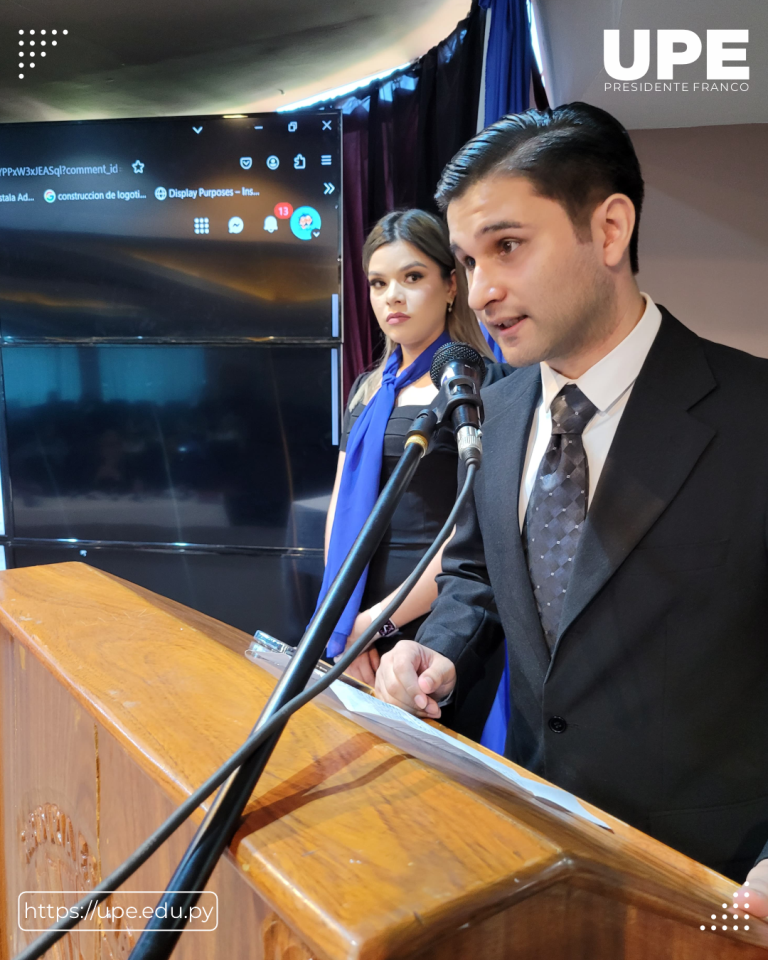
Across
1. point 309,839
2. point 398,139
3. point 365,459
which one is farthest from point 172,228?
point 309,839

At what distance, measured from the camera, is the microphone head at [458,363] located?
76 cm

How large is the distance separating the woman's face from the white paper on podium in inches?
57.4

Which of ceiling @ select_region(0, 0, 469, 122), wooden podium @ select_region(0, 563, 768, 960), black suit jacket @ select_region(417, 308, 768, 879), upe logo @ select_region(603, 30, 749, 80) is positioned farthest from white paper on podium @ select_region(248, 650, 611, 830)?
ceiling @ select_region(0, 0, 469, 122)

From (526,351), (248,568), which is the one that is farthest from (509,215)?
(248,568)

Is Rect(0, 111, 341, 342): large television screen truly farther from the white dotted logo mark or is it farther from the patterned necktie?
the patterned necktie

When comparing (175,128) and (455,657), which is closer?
(455,657)

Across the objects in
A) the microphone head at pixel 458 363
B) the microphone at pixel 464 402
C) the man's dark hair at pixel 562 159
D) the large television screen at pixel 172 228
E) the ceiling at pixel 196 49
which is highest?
the ceiling at pixel 196 49

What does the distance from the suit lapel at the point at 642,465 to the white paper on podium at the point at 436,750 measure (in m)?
0.39

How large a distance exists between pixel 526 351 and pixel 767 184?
3.37 m

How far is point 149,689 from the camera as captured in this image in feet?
2.10

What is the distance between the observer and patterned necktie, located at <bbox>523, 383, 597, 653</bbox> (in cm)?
102

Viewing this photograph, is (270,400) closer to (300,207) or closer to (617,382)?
(300,207)

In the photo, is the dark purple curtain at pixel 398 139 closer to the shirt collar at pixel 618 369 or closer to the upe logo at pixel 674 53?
the upe logo at pixel 674 53

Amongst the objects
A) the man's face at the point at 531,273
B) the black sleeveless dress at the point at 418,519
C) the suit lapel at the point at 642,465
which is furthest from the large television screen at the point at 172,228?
the suit lapel at the point at 642,465
